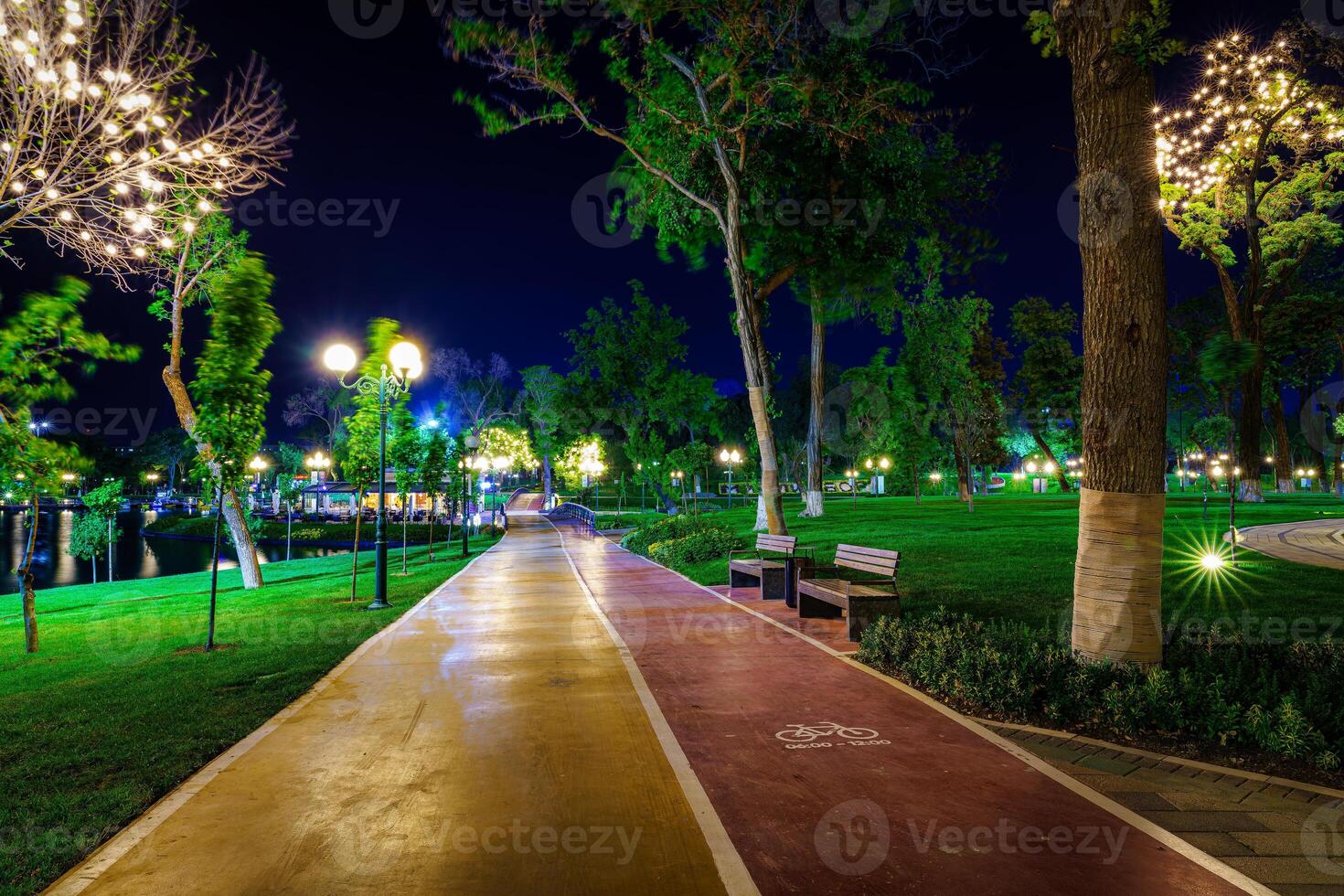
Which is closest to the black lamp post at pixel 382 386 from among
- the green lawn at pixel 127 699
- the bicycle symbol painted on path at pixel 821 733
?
the green lawn at pixel 127 699

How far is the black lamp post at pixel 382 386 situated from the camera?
1155 cm

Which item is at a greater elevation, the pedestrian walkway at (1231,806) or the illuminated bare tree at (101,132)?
the illuminated bare tree at (101,132)

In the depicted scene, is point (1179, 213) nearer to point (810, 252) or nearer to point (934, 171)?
point (934, 171)

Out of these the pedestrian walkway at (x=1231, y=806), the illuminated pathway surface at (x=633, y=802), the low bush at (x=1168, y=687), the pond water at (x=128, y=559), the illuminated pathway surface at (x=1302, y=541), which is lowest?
the pond water at (x=128, y=559)

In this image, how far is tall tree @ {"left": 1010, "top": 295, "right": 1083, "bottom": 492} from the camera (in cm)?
4881

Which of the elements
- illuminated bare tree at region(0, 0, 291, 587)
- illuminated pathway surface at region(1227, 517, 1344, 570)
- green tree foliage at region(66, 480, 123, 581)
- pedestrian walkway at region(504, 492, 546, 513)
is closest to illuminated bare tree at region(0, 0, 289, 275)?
illuminated bare tree at region(0, 0, 291, 587)

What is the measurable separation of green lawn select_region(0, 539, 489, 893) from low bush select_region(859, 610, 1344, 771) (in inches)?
239

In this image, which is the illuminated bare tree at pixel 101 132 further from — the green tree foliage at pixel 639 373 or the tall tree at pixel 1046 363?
the tall tree at pixel 1046 363

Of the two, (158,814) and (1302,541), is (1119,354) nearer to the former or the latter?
(158,814)

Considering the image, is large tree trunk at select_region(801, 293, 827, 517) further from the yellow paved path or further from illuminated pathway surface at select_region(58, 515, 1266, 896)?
the yellow paved path

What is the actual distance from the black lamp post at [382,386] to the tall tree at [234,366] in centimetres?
244

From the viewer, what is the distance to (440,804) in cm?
411

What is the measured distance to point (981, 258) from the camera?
17.2m

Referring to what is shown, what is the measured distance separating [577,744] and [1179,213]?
30.0 m
